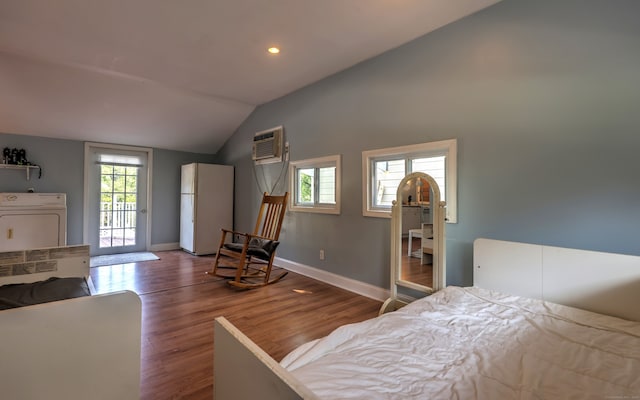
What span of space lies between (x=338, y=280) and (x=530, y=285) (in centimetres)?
195

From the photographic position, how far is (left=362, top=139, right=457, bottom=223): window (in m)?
2.43

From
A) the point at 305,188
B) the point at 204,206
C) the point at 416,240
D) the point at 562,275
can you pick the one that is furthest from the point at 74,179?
the point at 562,275

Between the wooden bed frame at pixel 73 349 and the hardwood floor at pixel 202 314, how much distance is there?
55cm

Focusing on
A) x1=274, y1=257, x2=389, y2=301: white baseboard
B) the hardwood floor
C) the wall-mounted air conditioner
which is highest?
the wall-mounted air conditioner

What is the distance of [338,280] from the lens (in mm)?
3400

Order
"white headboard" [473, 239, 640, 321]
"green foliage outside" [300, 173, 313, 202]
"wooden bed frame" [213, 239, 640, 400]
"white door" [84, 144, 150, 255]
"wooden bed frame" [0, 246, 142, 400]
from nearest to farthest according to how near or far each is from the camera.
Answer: "wooden bed frame" [213, 239, 640, 400]
"wooden bed frame" [0, 246, 142, 400]
"white headboard" [473, 239, 640, 321]
"green foliage outside" [300, 173, 313, 202]
"white door" [84, 144, 150, 255]

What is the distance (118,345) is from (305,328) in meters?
1.43

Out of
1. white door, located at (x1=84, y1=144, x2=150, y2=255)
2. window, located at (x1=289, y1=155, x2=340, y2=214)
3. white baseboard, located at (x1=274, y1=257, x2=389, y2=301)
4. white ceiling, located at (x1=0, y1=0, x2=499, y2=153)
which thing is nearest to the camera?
white ceiling, located at (x1=0, y1=0, x2=499, y2=153)

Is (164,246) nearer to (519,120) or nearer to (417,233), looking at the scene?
(417,233)

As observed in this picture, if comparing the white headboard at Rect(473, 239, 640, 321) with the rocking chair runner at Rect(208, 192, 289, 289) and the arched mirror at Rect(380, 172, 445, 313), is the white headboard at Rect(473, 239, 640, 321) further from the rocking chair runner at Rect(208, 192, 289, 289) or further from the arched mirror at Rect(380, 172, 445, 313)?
the rocking chair runner at Rect(208, 192, 289, 289)

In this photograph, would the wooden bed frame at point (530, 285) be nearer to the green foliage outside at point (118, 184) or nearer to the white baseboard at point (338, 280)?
the white baseboard at point (338, 280)

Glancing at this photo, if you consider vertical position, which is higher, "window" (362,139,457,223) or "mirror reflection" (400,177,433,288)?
"window" (362,139,457,223)

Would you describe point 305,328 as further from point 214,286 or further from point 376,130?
point 376,130

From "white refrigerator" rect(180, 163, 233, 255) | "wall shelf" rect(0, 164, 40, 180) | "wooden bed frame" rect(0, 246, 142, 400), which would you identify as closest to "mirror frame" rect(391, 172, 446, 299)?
"wooden bed frame" rect(0, 246, 142, 400)
